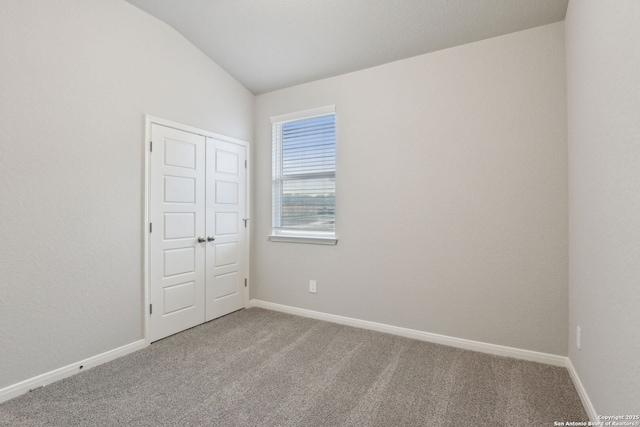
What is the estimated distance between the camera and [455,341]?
8.80 ft

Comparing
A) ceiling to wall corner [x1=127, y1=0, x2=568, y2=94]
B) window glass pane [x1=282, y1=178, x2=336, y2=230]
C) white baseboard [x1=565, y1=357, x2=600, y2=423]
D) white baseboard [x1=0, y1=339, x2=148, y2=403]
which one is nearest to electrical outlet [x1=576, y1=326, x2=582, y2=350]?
white baseboard [x1=565, y1=357, x2=600, y2=423]

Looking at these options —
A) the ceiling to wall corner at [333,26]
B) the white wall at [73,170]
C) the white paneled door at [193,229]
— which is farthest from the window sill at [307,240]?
the ceiling to wall corner at [333,26]

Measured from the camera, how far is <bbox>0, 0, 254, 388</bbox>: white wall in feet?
6.53

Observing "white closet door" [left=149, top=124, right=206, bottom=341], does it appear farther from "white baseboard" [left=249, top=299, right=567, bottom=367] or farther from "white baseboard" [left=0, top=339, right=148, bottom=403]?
"white baseboard" [left=249, top=299, right=567, bottom=367]

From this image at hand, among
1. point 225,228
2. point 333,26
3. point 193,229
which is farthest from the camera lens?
point 225,228

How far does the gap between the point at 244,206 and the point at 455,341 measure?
8.97ft

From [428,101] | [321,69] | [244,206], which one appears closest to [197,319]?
[244,206]

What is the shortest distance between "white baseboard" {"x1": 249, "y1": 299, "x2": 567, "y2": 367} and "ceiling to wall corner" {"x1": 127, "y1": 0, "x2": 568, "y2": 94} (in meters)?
2.64

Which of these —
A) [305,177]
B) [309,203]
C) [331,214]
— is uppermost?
[305,177]

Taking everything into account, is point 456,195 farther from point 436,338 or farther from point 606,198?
point 436,338

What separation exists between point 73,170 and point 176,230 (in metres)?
0.98

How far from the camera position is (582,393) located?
1.88 metres

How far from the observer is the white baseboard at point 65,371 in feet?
6.41

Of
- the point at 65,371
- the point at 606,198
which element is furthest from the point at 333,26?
the point at 65,371
